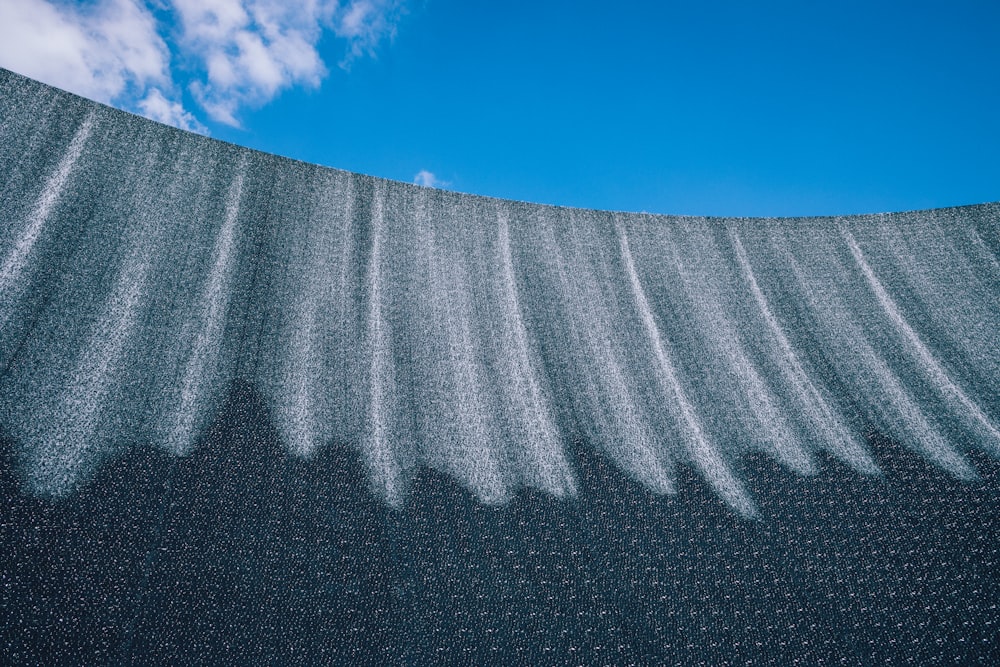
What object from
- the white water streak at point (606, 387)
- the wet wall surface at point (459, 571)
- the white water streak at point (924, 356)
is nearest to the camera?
the wet wall surface at point (459, 571)

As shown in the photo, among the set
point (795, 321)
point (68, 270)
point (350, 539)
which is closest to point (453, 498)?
point (350, 539)

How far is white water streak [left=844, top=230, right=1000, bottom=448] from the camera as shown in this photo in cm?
98

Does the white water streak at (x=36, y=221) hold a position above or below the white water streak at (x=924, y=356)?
above

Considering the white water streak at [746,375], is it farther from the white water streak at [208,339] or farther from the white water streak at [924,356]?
the white water streak at [208,339]

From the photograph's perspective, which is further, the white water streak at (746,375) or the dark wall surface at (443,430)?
the white water streak at (746,375)

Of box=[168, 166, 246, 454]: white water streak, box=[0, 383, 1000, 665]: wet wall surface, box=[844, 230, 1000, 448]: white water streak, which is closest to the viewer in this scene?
box=[0, 383, 1000, 665]: wet wall surface

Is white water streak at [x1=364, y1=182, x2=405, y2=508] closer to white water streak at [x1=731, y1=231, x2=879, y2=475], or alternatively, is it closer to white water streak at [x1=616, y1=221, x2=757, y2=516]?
white water streak at [x1=616, y1=221, x2=757, y2=516]

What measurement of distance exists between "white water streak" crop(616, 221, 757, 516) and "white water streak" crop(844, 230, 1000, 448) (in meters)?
0.49

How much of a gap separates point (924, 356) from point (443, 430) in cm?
101

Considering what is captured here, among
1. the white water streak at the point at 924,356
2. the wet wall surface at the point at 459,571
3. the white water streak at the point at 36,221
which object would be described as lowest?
the wet wall surface at the point at 459,571

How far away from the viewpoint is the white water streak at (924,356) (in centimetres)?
98

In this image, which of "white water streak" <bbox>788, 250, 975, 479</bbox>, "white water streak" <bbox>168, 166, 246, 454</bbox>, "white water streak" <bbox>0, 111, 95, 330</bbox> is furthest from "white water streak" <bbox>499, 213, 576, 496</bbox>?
"white water streak" <bbox>0, 111, 95, 330</bbox>

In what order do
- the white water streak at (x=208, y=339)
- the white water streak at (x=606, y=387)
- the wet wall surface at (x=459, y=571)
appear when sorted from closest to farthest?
the wet wall surface at (x=459, y=571) → the white water streak at (x=208, y=339) → the white water streak at (x=606, y=387)

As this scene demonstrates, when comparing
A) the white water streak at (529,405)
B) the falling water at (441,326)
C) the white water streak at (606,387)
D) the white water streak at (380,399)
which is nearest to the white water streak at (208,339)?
the falling water at (441,326)
